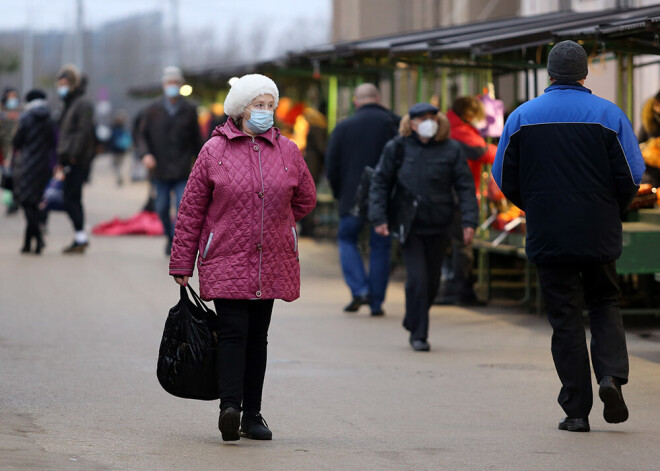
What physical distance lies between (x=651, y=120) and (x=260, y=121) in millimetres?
6524

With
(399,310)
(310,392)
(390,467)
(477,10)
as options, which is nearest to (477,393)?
(310,392)

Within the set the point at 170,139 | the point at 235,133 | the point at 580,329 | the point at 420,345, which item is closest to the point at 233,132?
the point at 235,133

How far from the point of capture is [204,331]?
6.92 m

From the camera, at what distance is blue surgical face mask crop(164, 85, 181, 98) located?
681 inches

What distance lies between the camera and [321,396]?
841 centimetres

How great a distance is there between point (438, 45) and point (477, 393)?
4.84m

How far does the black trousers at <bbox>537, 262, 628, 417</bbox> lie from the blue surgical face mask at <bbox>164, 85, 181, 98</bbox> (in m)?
10.6

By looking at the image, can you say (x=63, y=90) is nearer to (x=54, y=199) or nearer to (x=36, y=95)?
(x=36, y=95)

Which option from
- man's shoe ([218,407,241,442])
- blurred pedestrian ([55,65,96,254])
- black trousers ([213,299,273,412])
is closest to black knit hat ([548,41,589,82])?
black trousers ([213,299,273,412])

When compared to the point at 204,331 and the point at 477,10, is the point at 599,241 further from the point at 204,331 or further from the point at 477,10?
the point at 477,10

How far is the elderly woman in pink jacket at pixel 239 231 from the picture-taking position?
270 inches

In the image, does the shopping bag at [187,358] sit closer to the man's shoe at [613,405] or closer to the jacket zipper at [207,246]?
the jacket zipper at [207,246]

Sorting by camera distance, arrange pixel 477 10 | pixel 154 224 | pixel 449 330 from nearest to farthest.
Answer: pixel 449 330
pixel 154 224
pixel 477 10

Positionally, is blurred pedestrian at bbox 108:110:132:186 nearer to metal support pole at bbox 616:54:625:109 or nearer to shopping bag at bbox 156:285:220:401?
metal support pole at bbox 616:54:625:109
